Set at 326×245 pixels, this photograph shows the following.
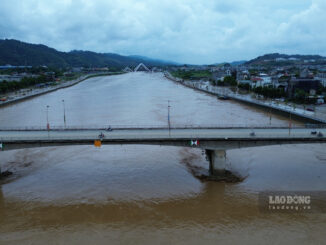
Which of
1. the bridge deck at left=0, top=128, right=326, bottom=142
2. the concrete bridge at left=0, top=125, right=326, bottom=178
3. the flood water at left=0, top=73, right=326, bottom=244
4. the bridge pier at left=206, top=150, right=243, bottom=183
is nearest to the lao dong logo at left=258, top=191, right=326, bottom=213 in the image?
the flood water at left=0, top=73, right=326, bottom=244

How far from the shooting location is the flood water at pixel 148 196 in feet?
37.2

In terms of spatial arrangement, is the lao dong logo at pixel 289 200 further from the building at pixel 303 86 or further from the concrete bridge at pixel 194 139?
the building at pixel 303 86

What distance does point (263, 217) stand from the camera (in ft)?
40.5

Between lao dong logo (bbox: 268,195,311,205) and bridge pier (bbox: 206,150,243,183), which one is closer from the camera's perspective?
lao dong logo (bbox: 268,195,311,205)

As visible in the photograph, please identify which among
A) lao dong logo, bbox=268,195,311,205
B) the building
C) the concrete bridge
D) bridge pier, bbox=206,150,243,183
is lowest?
lao dong logo, bbox=268,195,311,205

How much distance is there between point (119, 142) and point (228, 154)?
318 inches

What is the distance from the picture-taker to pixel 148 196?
14.1 m

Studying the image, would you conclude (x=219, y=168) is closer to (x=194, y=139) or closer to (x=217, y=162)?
(x=217, y=162)

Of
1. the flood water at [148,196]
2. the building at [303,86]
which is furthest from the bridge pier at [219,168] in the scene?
the building at [303,86]

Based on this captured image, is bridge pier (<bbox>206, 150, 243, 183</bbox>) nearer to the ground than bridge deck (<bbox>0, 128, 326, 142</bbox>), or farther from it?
nearer to the ground

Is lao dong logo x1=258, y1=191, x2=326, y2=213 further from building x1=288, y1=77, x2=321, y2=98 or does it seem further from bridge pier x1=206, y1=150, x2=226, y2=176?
building x1=288, y1=77, x2=321, y2=98

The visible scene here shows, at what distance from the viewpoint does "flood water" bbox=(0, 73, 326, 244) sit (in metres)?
11.4

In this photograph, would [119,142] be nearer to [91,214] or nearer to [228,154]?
[91,214]

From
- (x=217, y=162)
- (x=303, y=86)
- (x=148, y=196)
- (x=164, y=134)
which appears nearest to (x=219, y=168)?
(x=217, y=162)
